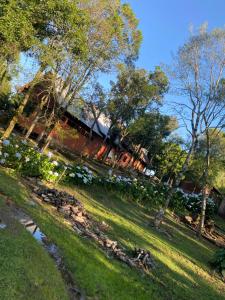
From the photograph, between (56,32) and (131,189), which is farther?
(131,189)

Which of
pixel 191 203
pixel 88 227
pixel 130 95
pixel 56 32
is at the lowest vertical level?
pixel 88 227

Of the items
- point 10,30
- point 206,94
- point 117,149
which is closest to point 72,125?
point 117,149

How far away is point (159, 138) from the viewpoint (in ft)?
153

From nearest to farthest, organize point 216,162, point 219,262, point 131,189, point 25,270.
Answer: point 25,270 → point 219,262 → point 131,189 → point 216,162

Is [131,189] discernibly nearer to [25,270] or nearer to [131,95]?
[131,95]

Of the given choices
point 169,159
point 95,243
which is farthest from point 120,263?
point 169,159

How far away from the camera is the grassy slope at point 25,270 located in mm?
6352

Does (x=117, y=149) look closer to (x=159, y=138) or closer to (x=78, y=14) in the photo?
(x=159, y=138)

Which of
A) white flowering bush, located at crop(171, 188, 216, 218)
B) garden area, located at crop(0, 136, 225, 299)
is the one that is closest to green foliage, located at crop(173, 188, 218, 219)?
white flowering bush, located at crop(171, 188, 216, 218)

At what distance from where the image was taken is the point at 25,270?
7.08 m

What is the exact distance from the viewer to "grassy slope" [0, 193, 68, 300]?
6352 mm

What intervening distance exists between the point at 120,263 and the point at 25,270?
14.8 ft

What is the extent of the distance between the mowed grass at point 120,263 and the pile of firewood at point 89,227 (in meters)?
0.41

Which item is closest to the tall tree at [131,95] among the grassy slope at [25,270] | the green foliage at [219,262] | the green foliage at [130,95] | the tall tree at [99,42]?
the green foliage at [130,95]
